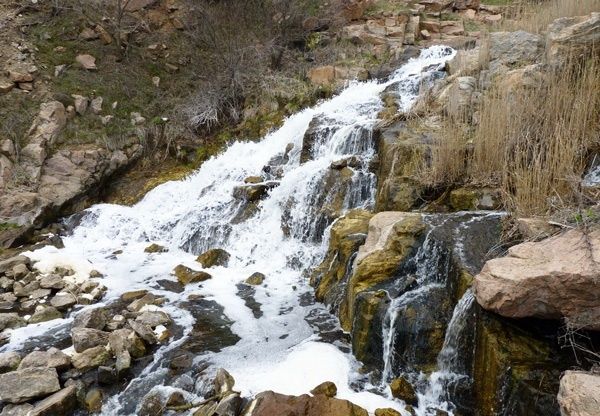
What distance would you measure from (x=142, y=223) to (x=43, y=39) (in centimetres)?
582

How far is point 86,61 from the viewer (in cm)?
1091

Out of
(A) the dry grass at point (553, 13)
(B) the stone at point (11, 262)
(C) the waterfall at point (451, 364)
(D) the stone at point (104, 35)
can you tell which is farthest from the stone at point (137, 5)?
(C) the waterfall at point (451, 364)

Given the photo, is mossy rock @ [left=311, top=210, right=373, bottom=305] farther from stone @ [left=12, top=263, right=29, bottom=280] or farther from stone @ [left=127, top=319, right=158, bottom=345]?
stone @ [left=12, top=263, right=29, bottom=280]

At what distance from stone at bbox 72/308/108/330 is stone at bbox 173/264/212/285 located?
133 centimetres

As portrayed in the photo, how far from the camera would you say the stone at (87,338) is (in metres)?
4.46

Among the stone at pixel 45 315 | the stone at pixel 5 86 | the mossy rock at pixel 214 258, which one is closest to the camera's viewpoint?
the stone at pixel 45 315

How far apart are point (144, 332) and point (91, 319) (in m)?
0.64

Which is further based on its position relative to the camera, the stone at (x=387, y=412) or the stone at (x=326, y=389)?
the stone at (x=326, y=389)

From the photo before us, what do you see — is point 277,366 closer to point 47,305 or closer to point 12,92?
point 47,305

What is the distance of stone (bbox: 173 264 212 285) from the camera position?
20.5 ft

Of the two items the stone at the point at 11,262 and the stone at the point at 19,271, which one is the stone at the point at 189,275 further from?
the stone at the point at 11,262

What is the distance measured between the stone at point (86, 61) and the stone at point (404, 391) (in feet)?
33.3

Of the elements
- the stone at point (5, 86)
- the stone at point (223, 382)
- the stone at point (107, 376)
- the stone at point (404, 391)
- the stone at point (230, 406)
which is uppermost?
the stone at point (5, 86)

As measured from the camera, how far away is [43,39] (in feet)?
35.7
